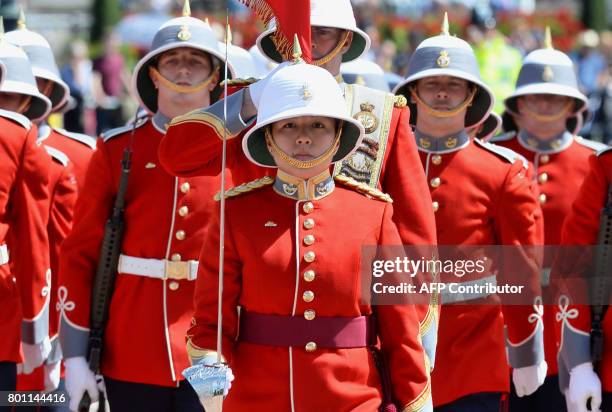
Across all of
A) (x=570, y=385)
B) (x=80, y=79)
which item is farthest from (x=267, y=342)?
(x=80, y=79)

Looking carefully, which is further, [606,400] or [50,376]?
[50,376]

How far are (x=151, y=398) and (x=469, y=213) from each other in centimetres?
173

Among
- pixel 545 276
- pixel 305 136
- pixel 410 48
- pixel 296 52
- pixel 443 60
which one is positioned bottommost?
pixel 305 136

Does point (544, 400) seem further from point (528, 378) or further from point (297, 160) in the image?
point (297, 160)

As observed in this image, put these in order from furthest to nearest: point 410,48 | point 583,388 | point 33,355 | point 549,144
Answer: point 410,48
point 549,144
point 33,355
point 583,388

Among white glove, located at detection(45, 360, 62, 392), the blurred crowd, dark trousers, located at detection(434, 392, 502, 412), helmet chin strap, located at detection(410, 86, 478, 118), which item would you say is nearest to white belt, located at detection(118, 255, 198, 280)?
white glove, located at detection(45, 360, 62, 392)

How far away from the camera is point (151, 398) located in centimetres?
753

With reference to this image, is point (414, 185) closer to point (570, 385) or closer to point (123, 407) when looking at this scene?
point (570, 385)

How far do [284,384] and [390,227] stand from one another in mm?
672

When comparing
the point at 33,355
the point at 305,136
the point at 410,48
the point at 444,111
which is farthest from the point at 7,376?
the point at 410,48

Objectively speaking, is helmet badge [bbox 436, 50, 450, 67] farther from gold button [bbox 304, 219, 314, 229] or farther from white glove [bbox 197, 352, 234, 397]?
white glove [bbox 197, 352, 234, 397]

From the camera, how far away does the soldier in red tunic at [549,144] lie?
9.12 metres

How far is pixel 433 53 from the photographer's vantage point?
8281 mm

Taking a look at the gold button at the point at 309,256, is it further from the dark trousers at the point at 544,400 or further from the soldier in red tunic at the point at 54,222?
the dark trousers at the point at 544,400
